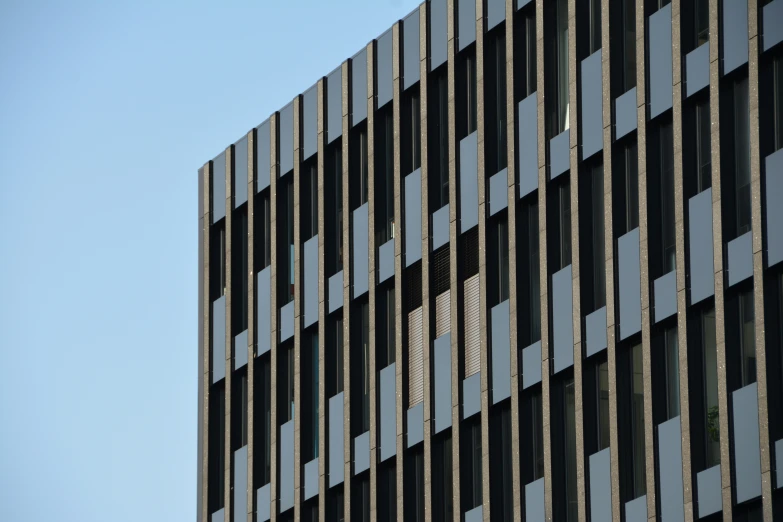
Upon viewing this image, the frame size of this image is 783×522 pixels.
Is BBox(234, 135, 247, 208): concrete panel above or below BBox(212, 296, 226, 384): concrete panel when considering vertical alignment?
above

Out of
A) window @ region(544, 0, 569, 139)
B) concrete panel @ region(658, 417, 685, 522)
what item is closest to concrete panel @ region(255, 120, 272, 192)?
window @ region(544, 0, 569, 139)

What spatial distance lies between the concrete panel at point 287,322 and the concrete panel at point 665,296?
1522 centimetres

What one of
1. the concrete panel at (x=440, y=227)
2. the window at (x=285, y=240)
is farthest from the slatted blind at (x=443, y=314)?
the window at (x=285, y=240)

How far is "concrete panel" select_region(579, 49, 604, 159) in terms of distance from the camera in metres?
43.3

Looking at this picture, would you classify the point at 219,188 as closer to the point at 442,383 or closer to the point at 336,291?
the point at 336,291

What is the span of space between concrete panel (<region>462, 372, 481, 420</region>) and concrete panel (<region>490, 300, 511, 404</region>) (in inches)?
24.7

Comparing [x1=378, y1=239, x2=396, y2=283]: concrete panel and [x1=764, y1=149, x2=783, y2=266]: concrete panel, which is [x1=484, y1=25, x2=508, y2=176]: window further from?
[x1=764, y1=149, x2=783, y2=266]: concrete panel

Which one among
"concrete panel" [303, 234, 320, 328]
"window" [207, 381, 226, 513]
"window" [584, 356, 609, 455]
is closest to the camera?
"window" [584, 356, 609, 455]

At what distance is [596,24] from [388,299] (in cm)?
1006

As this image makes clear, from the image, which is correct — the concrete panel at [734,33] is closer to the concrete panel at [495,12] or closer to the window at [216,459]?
the concrete panel at [495,12]

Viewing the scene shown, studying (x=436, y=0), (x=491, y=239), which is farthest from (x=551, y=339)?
(x=436, y=0)

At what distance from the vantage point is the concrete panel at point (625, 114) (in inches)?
1668

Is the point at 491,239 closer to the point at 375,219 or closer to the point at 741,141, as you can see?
the point at 375,219

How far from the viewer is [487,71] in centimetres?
4753
